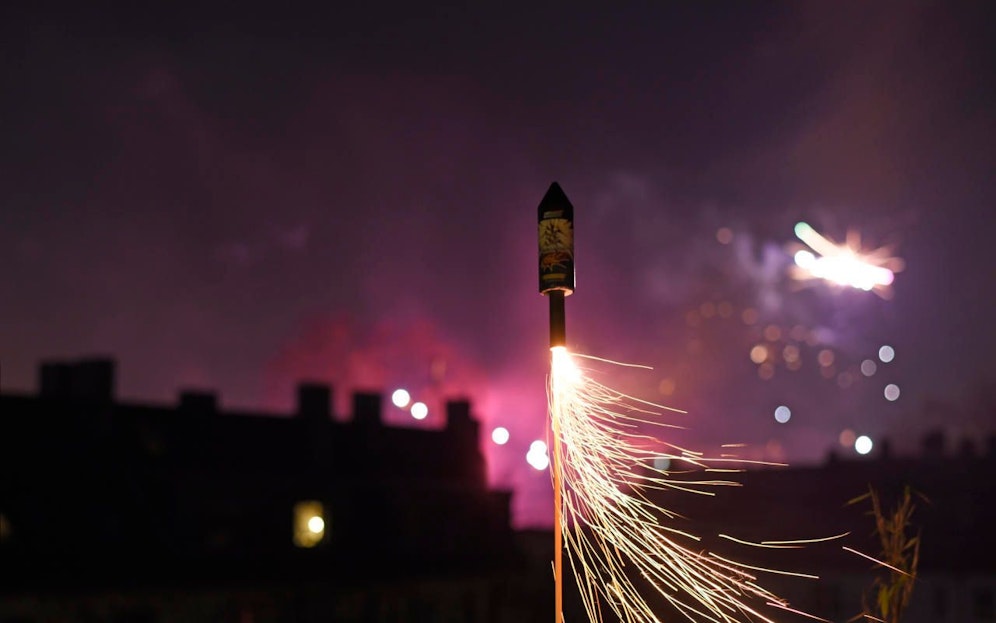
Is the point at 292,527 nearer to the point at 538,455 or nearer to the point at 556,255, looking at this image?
the point at 538,455

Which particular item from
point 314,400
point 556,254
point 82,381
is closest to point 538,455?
point 556,254

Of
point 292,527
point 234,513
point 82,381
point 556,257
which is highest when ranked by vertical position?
point 82,381

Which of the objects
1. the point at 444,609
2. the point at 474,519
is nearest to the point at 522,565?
the point at 474,519

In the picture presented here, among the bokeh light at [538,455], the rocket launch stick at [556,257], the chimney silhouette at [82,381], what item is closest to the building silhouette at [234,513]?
the chimney silhouette at [82,381]

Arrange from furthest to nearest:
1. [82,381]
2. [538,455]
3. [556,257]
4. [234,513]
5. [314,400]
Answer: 1. [314,400]
2. [234,513]
3. [82,381]
4. [538,455]
5. [556,257]

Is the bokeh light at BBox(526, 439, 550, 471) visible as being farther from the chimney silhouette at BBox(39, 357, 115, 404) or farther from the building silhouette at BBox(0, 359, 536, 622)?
the chimney silhouette at BBox(39, 357, 115, 404)

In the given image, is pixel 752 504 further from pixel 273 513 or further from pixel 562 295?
pixel 562 295
